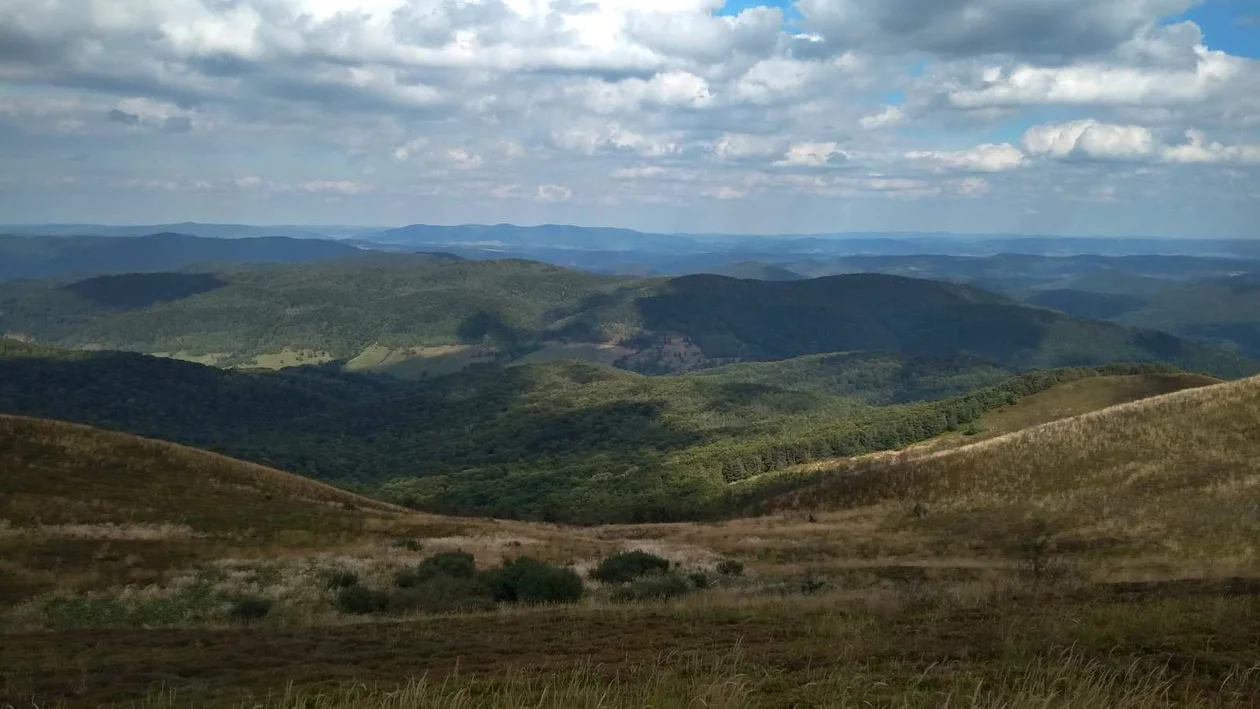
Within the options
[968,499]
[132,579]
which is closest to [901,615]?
[132,579]

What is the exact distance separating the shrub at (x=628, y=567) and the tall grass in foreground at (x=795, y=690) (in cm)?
1417

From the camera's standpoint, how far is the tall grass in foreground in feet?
20.9

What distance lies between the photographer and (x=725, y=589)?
20.7 m

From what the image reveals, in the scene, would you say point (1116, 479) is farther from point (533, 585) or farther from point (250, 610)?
point (250, 610)

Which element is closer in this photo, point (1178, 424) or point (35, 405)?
point (1178, 424)

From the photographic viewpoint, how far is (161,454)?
43.3 meters

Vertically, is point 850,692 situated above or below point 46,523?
above

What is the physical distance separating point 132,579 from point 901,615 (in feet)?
67.3

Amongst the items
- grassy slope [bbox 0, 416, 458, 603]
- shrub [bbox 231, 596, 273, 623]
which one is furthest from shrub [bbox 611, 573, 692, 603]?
grassy slope [bbox 0, 416, 458, 603]

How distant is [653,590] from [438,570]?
6.77 meters

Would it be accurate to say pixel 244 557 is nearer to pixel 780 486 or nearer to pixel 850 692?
pixel 850 692

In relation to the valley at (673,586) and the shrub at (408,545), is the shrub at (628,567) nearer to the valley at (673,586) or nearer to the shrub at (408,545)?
the valley at (673,586)

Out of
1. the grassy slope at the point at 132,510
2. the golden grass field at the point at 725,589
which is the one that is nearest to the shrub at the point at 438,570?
the golden grass field at the point at 725,589

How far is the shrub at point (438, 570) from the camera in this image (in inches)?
872
